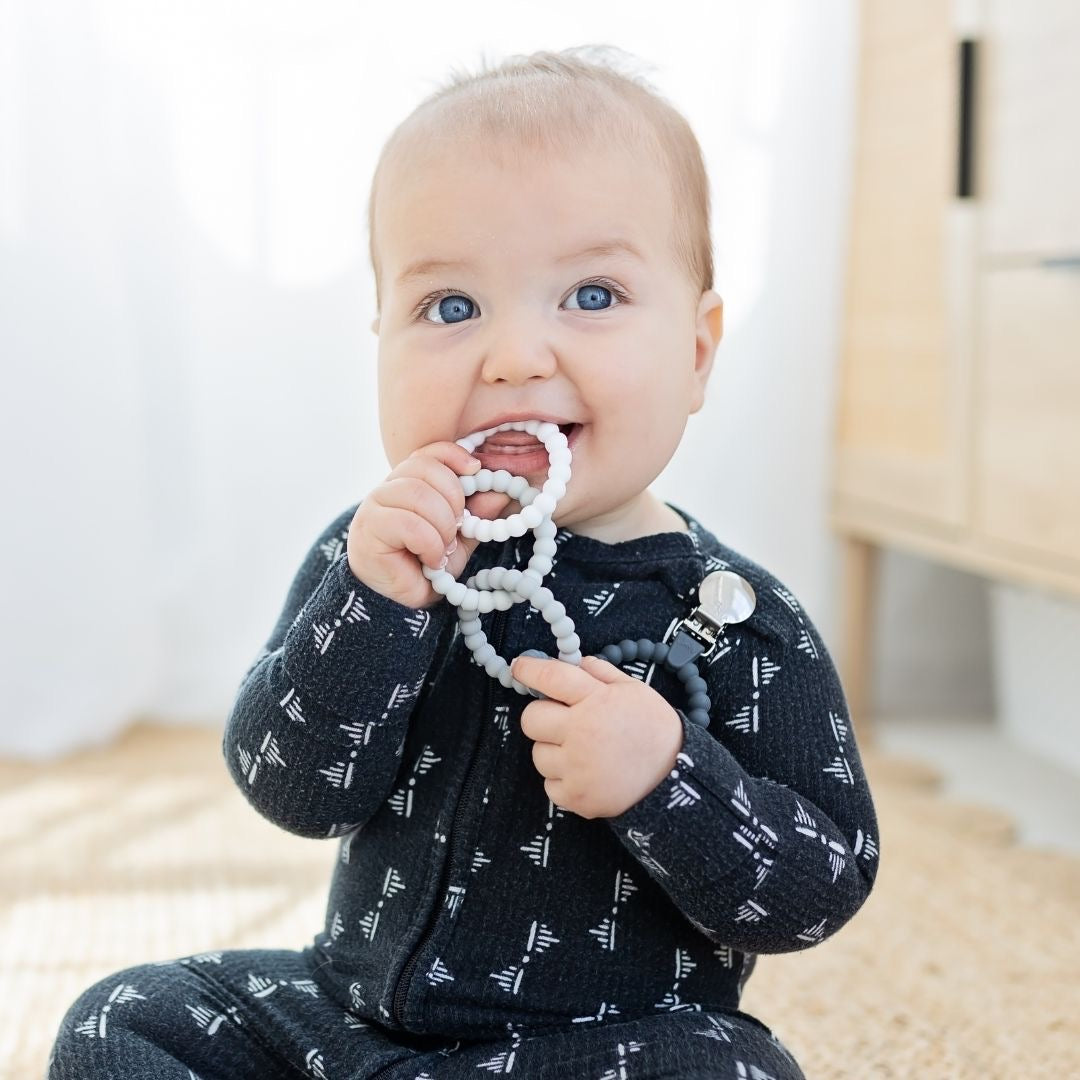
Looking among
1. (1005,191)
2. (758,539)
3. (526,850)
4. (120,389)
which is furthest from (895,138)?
(526,850)

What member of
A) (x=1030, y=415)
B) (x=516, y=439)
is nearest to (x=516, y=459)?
(x=516, y=439)

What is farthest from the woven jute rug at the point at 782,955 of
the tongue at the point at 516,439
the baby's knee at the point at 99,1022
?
the tongue at the point at 516,439

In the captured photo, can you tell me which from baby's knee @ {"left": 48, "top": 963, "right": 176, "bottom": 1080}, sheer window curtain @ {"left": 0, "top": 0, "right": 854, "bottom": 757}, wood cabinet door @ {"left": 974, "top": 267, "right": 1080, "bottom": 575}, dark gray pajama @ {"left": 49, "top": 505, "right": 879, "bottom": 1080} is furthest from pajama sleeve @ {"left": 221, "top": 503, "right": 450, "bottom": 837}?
sheer window curtain @ {"left": 0, "top": 0, "right": 854, "bottom": 757}

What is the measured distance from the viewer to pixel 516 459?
2.41 feet

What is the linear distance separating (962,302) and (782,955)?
0.83m

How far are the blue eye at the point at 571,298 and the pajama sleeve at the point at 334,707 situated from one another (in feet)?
0.45

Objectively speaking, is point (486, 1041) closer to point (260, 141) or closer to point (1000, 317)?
point (1000, 317)

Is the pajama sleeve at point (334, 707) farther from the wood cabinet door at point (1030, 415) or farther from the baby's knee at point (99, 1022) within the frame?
the wood cabinet door at point (1030, 415)

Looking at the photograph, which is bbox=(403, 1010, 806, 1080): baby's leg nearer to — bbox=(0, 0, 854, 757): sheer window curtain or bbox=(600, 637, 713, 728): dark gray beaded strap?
bbox=(600, 637, 713, 728): dark gray beaded strap

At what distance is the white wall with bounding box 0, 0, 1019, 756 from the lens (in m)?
1.69

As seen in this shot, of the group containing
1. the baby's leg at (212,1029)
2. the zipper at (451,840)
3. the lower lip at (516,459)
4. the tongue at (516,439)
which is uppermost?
the tongue at (516,439)

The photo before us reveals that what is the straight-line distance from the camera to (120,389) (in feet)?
5.69

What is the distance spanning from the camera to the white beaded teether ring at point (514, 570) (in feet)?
2.32

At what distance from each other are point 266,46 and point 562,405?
1224 mm
